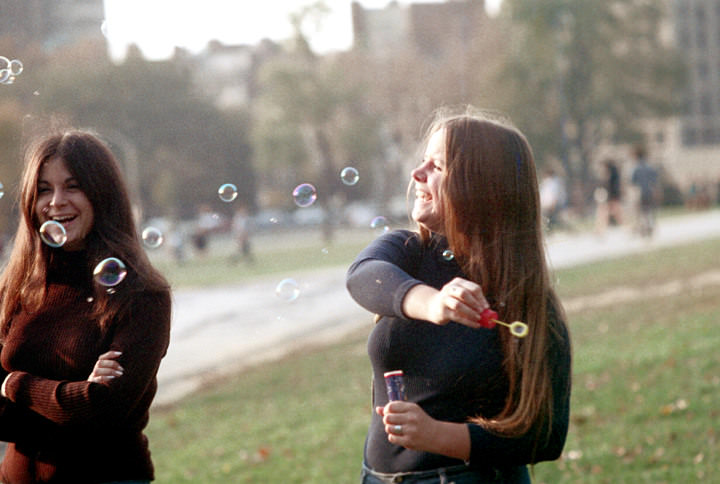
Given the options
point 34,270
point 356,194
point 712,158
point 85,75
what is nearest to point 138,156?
point 85,75

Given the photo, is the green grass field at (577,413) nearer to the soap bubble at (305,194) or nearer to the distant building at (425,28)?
the soap bubble at (305,194)

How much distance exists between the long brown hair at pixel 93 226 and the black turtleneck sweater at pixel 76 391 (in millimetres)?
68

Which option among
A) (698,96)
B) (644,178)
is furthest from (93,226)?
(698,96)

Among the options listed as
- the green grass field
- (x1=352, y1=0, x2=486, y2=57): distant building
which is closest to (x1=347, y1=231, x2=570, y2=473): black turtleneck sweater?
the green grass field

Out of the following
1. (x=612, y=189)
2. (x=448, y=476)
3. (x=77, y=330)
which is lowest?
(x=612, y=189)

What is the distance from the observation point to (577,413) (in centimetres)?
698

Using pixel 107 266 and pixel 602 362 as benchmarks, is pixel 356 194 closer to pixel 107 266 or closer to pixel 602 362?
pixel 602 362

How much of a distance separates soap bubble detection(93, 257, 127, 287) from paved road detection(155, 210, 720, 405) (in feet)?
16.2

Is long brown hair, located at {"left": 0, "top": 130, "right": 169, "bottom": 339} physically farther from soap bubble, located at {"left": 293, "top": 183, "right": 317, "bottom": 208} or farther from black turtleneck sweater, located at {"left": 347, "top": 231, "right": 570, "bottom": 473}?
soap bubble, located at {"left": 293, "top": 183, "right": 317, "bottom": 208}

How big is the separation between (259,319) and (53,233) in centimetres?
1375

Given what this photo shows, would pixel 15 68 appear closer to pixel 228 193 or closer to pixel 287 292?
pixel 228 193

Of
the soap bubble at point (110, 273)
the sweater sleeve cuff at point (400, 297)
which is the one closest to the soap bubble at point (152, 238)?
the soap bubble at point (110, 273)

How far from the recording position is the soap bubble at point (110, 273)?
109 inches

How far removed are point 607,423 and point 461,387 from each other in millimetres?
4366
